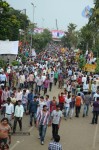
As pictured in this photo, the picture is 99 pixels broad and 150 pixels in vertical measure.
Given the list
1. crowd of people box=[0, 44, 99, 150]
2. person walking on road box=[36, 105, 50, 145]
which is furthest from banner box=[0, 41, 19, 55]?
person walking on road box=[36, 105, 50, 145]

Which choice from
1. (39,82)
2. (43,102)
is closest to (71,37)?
(39,82)

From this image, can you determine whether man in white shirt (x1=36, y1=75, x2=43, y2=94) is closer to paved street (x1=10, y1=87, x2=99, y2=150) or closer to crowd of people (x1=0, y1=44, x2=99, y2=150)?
crowd of people (x1=0, y1=44, x2=99, y2=150)

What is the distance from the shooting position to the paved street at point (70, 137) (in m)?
16.0

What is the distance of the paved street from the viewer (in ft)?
52.6

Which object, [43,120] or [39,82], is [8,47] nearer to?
[39,82]

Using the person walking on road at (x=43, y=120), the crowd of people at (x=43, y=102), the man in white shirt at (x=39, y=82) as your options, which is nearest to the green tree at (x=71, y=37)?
the crowd of people at (x=43, y=102)

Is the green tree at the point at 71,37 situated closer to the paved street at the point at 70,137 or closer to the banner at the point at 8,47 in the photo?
the banner at the point at 8,47

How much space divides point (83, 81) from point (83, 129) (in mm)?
9694

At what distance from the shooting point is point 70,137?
17.6 m

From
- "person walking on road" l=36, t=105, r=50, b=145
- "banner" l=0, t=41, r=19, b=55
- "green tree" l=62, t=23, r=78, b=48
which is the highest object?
"green tree" l=62, t=23, r=78, b=48

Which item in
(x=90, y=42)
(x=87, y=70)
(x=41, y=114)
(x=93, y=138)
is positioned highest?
(x=90, y=42)

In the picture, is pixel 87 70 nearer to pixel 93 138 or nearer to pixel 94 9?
pixel 93 138

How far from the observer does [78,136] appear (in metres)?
17.9

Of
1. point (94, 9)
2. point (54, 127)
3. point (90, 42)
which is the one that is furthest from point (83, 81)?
point (90, 42)
